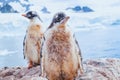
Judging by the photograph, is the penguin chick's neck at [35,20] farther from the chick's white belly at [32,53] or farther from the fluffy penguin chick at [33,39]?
the chick's white belly at [32,53]

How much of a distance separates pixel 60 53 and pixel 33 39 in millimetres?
899

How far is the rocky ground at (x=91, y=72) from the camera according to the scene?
3424 mm

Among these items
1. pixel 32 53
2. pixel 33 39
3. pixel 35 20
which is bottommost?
pixel 32 53

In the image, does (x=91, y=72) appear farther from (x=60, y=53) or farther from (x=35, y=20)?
(x=35, y=20)

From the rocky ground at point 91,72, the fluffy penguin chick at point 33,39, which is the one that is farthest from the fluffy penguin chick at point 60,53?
the fluffy penguin chick at point 33,39

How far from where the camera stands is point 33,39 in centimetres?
406

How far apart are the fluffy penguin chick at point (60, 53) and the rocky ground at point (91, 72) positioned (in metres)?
0.09

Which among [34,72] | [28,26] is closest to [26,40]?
[28,26]

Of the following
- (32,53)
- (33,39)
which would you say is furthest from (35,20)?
(32,53)

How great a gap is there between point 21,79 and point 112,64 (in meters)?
0.78

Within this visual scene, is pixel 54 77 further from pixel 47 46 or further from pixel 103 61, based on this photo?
pixel 103 61

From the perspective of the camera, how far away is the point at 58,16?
318 centimetres

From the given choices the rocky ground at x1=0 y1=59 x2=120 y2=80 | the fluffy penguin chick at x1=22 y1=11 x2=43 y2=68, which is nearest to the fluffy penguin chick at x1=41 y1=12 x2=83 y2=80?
the rocky ground at x1=0 y1=59 x2=120 y2=80

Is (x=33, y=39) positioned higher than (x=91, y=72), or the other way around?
(x=33, y=39)
